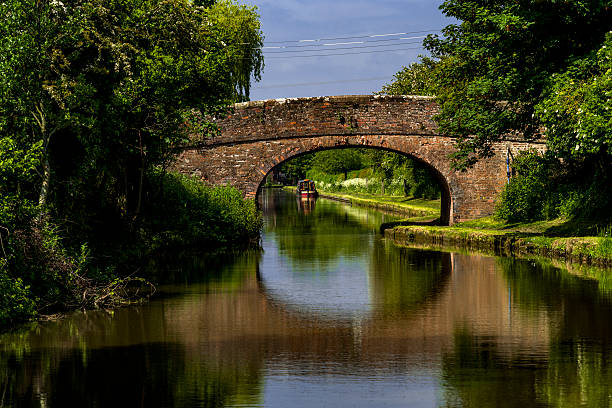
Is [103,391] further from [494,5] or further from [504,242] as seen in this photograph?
[504,242]

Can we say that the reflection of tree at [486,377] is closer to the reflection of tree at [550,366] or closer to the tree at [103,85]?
the reflection of tree at [550,366]

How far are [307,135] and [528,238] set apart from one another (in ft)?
28.8

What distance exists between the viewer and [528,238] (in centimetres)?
1989

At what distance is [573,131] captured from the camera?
14.8 meters

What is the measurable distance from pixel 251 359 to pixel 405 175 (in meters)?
34.7

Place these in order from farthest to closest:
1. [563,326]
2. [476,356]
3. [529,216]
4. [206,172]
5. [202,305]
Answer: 1. [206,172]
2. [529,216]
3. [202,305]
4. [563,326]
5. [476,356]

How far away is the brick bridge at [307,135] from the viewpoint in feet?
83.7

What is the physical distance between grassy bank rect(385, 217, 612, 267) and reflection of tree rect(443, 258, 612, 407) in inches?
170

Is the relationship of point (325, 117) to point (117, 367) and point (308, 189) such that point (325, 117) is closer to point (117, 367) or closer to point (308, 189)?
point (117, 367)

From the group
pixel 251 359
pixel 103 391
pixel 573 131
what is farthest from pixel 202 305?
pixel 573 131

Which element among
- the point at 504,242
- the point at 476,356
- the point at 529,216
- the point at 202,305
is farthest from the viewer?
the point at 529,216

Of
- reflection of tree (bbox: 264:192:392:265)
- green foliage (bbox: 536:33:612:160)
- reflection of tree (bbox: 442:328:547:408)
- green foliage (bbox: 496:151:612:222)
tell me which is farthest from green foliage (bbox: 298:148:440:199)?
reflection of tree (bbox: 442:328:547:408)

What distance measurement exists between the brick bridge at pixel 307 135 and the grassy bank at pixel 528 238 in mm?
2365

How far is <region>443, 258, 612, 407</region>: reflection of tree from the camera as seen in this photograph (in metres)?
7.19
